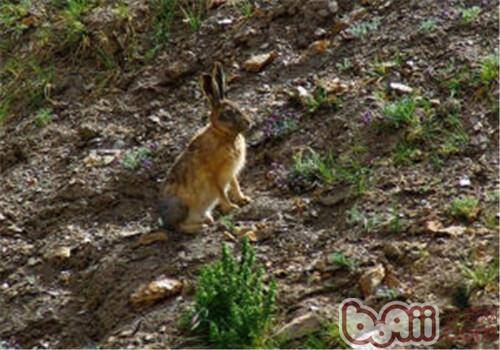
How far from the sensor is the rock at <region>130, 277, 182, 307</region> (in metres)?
6.83

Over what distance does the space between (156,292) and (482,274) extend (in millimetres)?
2190

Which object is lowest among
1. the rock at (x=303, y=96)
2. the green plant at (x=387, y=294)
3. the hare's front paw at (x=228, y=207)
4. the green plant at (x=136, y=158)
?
the hare's front paw at (x=228, y=207)

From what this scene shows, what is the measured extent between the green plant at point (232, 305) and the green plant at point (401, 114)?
1951 millimetres

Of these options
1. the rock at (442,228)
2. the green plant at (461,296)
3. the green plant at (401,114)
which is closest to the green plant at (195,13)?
the green plant at (401,114)

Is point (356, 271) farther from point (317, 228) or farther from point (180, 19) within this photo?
point (180, 19)

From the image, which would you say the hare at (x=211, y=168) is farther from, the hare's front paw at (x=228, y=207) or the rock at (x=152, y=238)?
the rock at (x=152, y=238)

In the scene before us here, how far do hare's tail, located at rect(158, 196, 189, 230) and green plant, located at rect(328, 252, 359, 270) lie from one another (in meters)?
1.50

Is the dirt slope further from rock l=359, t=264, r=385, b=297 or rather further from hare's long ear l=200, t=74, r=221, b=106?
hare's long ear l=200, t=74, r=221, b=106

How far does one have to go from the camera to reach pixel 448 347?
18.4 ft

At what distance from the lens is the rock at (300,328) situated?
5980 millimetres

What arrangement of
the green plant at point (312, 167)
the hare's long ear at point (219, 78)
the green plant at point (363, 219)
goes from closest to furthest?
1. the green plant at point (363, 219)
2. the green plant at point (312, 167)
3. the hare's long ear at point (219, 78)

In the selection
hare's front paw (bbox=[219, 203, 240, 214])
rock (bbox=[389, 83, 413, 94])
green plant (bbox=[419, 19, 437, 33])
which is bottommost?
hare's front paw (bbox=[219, 203, 240, 214])

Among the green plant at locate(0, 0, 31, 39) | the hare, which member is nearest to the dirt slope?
the hare

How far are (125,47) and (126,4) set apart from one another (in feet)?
2.08
